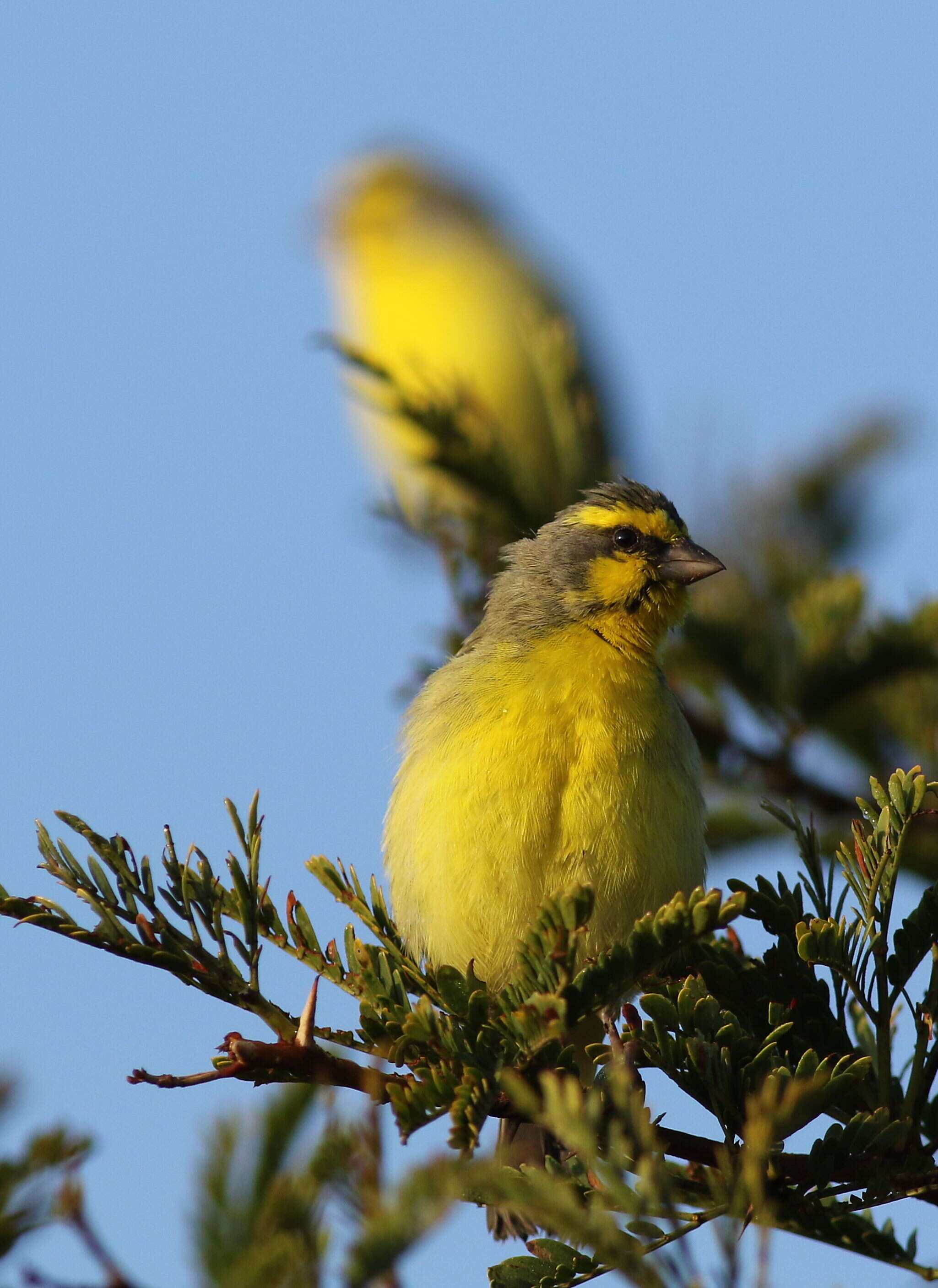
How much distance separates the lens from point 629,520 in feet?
16.5

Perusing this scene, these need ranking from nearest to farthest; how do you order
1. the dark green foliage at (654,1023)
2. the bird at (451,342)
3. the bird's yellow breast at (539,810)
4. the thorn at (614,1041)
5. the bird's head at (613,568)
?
the dark green foliage at (654,1023) < the thorn at (614,1041) < the bird's yellow breast at (539,810) < the bird's head at (613,568) < the bird at (451,342)

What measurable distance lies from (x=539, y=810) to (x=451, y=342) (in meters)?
7.96

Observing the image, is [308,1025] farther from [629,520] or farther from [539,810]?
[629,520]

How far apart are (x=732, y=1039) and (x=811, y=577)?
8.36ft

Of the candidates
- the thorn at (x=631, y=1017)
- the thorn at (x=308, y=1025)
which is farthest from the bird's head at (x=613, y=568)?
the thorn at (x=308, y=1025)

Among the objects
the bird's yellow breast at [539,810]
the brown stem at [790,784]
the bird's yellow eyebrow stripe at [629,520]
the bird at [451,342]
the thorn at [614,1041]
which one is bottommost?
the thorn at [614,1041]

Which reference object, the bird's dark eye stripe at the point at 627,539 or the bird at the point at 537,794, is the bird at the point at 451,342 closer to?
the bird's dark eye stripe at the point at 627,539

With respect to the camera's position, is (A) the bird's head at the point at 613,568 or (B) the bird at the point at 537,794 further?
(A) the bird's head at the point at 613,568

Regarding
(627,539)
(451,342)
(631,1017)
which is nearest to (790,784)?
(627,539)

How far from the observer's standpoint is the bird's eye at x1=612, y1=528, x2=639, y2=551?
4.95 meters

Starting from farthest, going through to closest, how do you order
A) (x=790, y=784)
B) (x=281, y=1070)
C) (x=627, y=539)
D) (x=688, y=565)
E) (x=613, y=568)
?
(x=627, y=539), (x=613, y=568), (x=688, y=565), (x=790, y=784), (x=281, y=1070)

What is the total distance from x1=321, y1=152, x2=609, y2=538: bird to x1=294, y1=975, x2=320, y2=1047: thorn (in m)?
2.34

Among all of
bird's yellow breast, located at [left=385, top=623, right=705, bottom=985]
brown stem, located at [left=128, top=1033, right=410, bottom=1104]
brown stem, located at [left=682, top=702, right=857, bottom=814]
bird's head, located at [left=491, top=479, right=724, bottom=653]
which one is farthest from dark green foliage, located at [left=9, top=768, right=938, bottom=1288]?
bird's head, located at [left=491, top=479, right=724, bottom=653]

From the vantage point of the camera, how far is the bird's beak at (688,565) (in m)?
4.72
